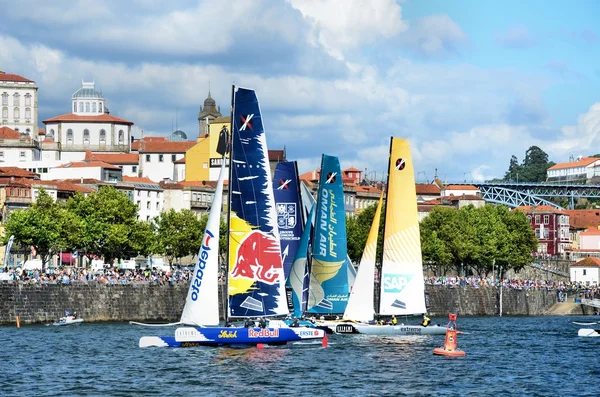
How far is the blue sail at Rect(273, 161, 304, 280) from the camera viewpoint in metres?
86.1

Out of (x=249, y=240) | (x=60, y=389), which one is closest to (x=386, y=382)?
(x=249, y=240)

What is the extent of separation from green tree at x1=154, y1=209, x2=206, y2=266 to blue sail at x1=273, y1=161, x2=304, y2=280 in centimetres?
6029

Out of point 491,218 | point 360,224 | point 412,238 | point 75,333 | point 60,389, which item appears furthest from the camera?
point 491,218

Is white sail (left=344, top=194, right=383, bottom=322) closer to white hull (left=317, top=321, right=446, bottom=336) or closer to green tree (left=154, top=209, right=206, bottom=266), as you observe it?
white hull (left=317, top=321, right=446, bottom=336)

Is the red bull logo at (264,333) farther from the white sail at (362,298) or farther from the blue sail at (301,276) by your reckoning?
the white sail at (362,298)

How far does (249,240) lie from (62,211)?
6778 centimetres

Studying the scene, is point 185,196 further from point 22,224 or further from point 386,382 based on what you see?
point 386,382

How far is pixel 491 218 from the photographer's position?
185125 mm

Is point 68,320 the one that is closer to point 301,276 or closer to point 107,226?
point 301,276

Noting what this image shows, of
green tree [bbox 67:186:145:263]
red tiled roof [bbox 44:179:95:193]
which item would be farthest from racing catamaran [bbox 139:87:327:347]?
red tiled roof [bbox 44:179:95:193]

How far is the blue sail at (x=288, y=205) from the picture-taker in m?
86.1

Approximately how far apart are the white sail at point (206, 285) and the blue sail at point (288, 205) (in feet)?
66.2

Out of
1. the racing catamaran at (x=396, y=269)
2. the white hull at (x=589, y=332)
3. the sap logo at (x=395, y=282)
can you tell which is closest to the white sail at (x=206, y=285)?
the racing catamaran at (x=396, y=269)

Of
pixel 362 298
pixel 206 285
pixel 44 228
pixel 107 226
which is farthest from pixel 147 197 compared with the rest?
pixel 206 285
